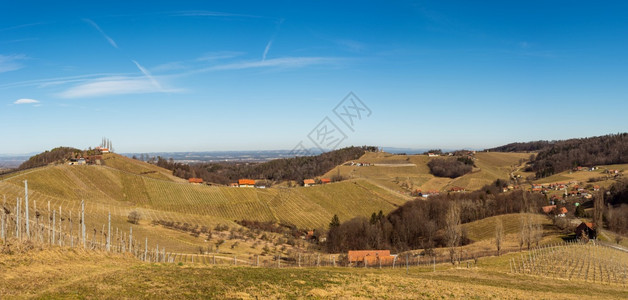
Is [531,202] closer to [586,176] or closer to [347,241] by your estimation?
[347,241]

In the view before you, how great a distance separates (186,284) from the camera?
17.8 meters

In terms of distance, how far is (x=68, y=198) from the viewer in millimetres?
80500

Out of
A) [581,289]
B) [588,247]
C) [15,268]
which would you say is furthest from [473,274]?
[15,268]

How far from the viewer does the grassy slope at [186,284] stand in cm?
1516

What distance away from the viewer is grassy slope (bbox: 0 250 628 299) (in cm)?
1516

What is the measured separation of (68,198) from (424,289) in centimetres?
8193

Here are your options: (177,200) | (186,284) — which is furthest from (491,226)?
(186,284)

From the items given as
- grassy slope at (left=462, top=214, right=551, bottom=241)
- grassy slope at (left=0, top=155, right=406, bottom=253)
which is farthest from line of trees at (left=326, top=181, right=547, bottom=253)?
grassy slope at (left=0, top=155, right=406, bottom=253)

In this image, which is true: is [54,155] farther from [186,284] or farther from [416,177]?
[186,284]

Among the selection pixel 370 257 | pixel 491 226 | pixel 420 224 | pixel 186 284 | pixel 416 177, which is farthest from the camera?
pixel 416 177

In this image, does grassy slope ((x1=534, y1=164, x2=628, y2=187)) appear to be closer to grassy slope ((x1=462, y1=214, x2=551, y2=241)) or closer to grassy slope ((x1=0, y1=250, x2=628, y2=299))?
grassy slope ((x1=462, y1=214, x2=551, y2=241))

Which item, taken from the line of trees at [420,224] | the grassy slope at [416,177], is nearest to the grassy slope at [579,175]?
the grassy slope at [416,177]

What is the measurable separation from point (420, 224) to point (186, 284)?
7668 centimetres

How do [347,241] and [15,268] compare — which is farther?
[347,241]
